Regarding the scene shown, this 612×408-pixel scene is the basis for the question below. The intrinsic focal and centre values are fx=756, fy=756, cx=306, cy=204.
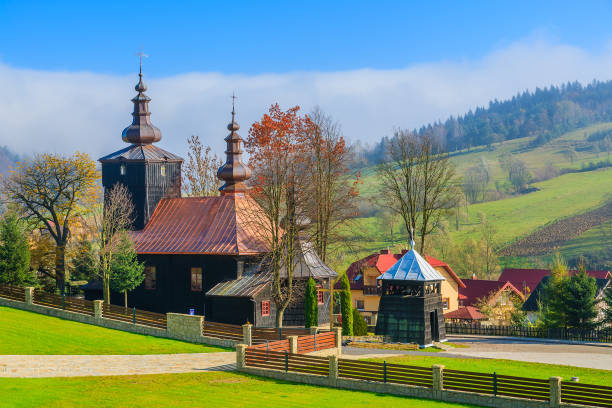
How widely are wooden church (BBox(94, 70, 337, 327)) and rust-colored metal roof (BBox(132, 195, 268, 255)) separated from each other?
2.7 inches

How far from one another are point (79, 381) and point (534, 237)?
110313 mm

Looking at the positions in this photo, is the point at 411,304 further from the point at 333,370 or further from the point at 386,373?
the point at 386,373

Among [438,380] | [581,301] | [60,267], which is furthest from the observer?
[60,267]

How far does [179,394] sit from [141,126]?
1173 inches

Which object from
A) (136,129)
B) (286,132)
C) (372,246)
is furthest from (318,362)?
(372,246)

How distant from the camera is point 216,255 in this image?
46594mm

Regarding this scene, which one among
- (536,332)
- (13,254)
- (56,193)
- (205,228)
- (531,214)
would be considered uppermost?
(531,214)

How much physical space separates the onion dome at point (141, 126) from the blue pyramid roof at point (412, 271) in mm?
19725

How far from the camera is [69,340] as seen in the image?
3522 centimetres

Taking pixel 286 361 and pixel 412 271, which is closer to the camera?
pixel 286 361

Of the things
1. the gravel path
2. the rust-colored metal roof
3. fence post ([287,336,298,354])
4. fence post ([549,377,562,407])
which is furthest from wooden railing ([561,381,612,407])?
the rust-colored metal roof

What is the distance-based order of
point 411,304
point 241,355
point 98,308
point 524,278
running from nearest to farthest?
point 241,355 < point 98,308 < point 411,304 < point 524,278

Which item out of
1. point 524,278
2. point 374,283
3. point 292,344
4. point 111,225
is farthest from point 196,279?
point 524,278

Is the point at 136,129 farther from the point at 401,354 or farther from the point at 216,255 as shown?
the point at 401,354
